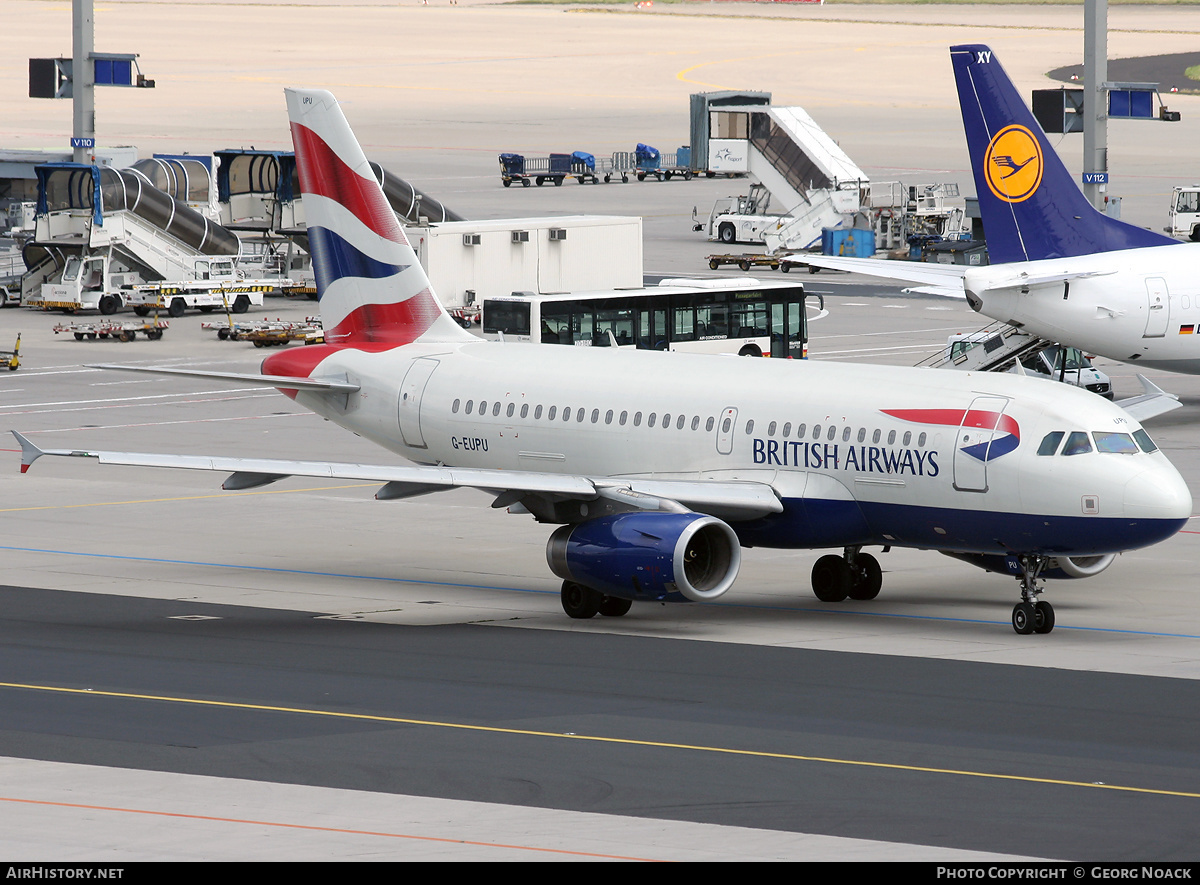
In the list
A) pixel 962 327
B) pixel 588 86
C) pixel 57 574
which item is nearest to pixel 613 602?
pixel 57 574

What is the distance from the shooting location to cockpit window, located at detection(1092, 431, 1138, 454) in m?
30.5

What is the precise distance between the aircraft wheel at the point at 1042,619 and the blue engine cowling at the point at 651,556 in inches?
184

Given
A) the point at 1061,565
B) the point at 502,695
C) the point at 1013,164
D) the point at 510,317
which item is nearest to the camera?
the point at 502,695

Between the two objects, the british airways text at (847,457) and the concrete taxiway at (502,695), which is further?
the british airways text at (847,457)

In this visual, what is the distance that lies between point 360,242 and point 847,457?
11955mm

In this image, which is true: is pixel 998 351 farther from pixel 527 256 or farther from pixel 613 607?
pixel 613 607

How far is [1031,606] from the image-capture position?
3092cm

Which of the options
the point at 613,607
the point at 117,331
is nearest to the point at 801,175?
the point at 117,331

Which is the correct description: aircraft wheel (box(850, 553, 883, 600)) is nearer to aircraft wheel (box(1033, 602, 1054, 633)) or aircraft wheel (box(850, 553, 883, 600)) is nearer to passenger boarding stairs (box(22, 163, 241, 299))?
aircraft wheel (box(1033, 602, 1054, 633))

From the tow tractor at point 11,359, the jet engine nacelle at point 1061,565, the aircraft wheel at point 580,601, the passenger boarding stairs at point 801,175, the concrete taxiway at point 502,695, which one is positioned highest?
the passenger boarding stairs at point 801,175

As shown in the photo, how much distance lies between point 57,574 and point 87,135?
4948 centimetres

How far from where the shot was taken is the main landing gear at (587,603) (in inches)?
1284

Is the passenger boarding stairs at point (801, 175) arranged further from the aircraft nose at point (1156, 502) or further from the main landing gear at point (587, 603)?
the aircraft nose at point (1156, 502)

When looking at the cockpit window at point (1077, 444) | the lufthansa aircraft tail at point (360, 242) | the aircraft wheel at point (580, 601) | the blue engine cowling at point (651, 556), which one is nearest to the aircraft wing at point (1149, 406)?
the cockpit window at point (1077, 444)
